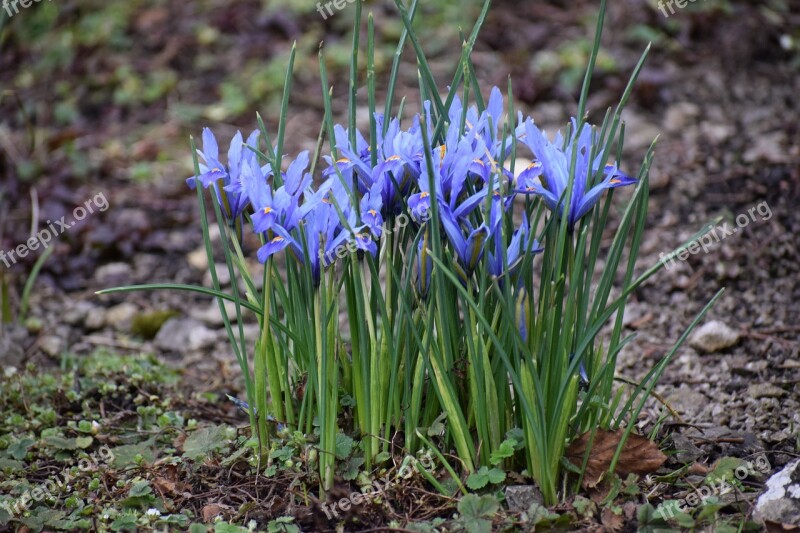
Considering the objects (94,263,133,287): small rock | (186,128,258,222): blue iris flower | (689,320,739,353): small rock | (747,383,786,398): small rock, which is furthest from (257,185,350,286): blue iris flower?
(94,263,133,287): small rock

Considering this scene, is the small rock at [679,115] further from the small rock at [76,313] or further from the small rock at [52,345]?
the small rock at [52,345]

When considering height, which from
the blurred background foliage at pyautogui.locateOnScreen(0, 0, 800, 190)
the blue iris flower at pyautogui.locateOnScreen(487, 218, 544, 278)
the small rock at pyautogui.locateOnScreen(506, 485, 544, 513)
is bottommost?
the small rock at pyautogui.locateOnScreen(506, 485, 544, 513)

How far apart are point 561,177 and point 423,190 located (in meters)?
0.30

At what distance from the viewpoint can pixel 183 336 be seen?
3537mm

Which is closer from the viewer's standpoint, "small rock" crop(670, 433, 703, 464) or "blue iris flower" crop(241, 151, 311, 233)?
"blue iris flower" crop(241, 151, 311, 233)

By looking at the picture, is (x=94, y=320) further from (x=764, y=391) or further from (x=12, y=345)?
(x=764, y=391)

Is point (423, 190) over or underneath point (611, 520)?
over

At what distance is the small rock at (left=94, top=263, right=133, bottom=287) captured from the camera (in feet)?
12.9

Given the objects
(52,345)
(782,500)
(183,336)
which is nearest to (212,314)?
(183,336)

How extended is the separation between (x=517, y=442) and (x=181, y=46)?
14.7ft

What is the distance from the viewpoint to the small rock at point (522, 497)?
1935mm

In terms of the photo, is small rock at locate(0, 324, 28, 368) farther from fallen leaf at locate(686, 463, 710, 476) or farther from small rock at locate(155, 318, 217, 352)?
fallen leaf at locate(686, 463, 710, 476)

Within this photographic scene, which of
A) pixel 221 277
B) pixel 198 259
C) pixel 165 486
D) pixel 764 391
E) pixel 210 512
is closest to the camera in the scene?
pixel 210 512

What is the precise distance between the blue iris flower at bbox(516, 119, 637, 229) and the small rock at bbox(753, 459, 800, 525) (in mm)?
777
